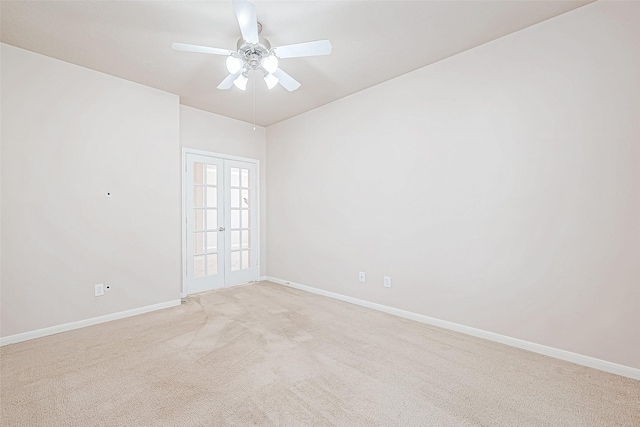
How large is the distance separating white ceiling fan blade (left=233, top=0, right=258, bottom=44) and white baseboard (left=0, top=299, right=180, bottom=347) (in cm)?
307

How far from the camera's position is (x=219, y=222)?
439 centimetres

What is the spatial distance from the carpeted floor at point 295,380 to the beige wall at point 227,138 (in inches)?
94.9

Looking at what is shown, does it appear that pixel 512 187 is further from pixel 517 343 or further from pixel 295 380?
pixel 295 380

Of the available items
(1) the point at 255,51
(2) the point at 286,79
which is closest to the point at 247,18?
(1) the point at 255,51

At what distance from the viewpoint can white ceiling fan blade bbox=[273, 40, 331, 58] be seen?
2090mm

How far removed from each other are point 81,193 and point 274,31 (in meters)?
2.50

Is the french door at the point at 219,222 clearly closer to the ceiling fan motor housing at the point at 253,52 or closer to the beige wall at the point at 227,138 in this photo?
the beige wall at the point at 227,138

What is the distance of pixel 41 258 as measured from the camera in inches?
109

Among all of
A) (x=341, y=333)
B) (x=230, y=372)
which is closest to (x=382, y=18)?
(x=341, y=333)

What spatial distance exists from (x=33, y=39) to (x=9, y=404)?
2.81 meters

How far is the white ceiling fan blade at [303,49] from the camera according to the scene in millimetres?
2090

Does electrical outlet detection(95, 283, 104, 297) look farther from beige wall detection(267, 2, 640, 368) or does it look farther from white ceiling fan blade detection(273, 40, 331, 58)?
white ceiling fan blade detection(273, 40, 331, 58)

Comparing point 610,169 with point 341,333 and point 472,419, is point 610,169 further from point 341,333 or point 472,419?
point 341,333

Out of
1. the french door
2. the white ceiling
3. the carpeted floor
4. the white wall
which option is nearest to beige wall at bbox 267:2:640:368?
the white ceiling
